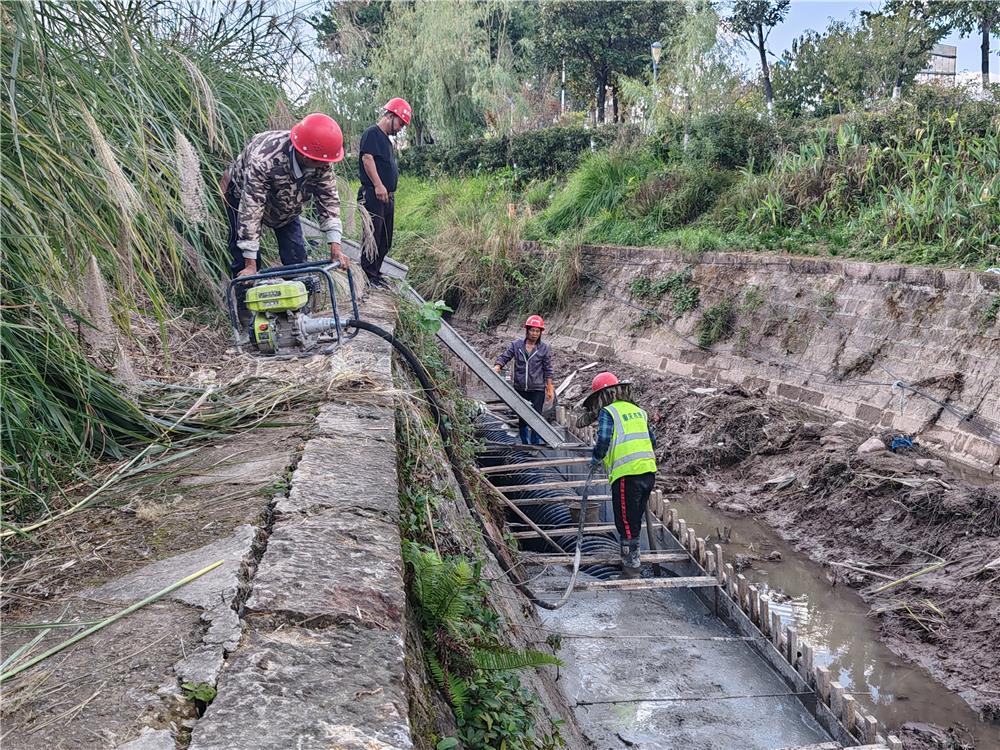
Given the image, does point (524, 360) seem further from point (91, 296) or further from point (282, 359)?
point (91, 296)

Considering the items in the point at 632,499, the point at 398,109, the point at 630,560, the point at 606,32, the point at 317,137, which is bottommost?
the point at 630,560

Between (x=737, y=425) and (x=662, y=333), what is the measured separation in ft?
11.6

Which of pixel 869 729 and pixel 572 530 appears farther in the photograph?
pixel 572 530

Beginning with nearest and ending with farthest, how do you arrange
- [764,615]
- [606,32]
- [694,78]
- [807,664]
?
[807,664] < [764,615] < [694,78] < [606,32]

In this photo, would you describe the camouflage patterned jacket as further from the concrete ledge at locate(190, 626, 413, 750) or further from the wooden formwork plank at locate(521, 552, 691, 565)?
the concrete ledge at locate(190, 626, 413, 750)

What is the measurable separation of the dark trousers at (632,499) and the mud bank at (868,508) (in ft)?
5.51

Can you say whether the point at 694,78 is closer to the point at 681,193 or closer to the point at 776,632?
the point at 681,193

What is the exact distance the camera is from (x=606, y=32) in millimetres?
24828

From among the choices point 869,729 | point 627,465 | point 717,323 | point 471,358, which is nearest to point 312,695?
point 869,729

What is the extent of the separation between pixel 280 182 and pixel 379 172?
2638 mm

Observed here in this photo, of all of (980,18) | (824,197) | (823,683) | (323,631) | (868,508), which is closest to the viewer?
(323,631)

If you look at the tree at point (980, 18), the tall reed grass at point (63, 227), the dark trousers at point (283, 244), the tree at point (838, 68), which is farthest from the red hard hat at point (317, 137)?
the tree at point (980, 18)

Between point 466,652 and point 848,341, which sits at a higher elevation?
point 466,652

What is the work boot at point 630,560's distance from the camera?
6.50 metres
